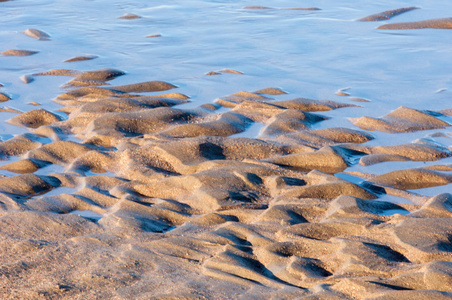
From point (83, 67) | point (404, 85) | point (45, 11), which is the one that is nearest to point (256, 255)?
point (404, 85)

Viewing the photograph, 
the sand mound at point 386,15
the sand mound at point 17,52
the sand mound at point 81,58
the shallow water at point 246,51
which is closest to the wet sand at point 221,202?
the shallow water at point 246,51

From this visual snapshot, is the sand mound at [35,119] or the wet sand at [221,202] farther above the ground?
the sand mound at [35,119]

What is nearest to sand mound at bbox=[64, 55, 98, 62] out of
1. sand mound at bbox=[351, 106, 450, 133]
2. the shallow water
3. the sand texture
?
the shallow water

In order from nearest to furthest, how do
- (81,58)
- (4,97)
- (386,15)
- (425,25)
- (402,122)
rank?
1. (402,122)
2. (4,97)
3. (81,58)
4. (425,25)
5. (386,15)

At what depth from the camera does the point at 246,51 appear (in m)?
7.55

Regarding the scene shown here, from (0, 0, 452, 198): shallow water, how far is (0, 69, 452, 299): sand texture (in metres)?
0.32

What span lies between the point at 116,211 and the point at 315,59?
4.67m

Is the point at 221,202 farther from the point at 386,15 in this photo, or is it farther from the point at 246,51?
the point at 386,15

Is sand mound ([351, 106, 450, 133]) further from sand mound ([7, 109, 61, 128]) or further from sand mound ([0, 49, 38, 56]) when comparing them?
sand mound ([0, 49, 38, 56])

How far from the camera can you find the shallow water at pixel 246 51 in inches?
231

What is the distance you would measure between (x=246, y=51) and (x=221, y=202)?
4.53 meters

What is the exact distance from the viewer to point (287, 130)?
476cm

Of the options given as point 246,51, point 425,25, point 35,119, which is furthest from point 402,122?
point 425,25

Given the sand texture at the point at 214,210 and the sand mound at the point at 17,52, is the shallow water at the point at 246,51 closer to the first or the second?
the sand mound at the point at 17,52
